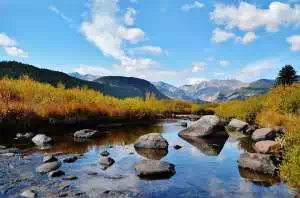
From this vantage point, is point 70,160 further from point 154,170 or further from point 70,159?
point 154,170

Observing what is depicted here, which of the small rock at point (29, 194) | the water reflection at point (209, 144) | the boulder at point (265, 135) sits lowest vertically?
the small rock at point (29, 194)

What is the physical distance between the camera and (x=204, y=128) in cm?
2803

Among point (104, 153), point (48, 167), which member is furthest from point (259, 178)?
point (48, 167)

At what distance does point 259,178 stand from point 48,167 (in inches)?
367

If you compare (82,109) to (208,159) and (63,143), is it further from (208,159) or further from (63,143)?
(208,159)

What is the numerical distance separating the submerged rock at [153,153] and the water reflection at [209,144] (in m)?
2.70

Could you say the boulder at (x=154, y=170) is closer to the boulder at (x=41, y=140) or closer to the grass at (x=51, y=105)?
the boulder at (x=41, y=140)

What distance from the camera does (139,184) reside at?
12.4 metres

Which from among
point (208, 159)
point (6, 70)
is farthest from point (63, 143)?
point (6, 70)

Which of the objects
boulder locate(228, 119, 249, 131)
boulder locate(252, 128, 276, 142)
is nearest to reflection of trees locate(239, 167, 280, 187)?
boulder locate(252, 128, 276, 142)

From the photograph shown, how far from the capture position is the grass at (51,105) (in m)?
24.5

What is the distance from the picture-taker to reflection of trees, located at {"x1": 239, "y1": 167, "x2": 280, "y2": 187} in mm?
13086

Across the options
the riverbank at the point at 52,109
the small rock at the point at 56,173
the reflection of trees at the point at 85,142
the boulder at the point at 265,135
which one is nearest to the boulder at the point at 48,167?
the small rock at the point at 56,173

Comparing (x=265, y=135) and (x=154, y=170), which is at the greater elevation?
(x=265, y=135)
